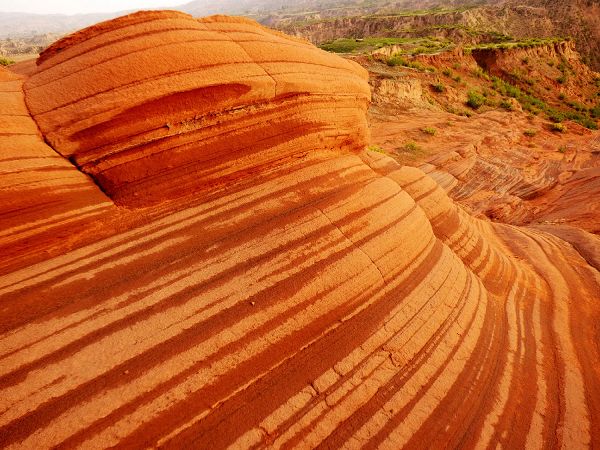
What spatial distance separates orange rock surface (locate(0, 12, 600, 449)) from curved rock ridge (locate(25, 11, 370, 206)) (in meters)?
0.02

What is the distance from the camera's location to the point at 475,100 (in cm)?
2416

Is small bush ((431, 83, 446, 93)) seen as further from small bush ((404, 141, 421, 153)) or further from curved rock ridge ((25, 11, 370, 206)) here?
curved rock ridge ((25, 11, 370, 206))

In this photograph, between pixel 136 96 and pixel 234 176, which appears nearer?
pixel 136 96

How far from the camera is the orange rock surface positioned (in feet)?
9.04

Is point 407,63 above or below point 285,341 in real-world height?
below

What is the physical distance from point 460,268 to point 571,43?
55.1 meters

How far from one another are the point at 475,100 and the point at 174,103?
85.1 feet

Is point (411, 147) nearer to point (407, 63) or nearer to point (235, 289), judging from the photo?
point (235, 289)

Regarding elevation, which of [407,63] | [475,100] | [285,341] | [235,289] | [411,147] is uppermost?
[235,289]

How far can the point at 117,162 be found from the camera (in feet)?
12.4

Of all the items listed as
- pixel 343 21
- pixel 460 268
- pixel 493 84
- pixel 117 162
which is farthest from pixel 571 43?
pixel 117 162

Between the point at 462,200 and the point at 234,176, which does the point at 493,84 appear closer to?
the point at 462,200

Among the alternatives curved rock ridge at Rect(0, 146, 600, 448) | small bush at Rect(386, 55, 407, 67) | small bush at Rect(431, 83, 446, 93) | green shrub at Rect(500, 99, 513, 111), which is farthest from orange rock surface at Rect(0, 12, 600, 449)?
green shrub at Rect(500, 99, 513, 111)

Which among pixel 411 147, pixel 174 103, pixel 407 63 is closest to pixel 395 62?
pixel 407 63
